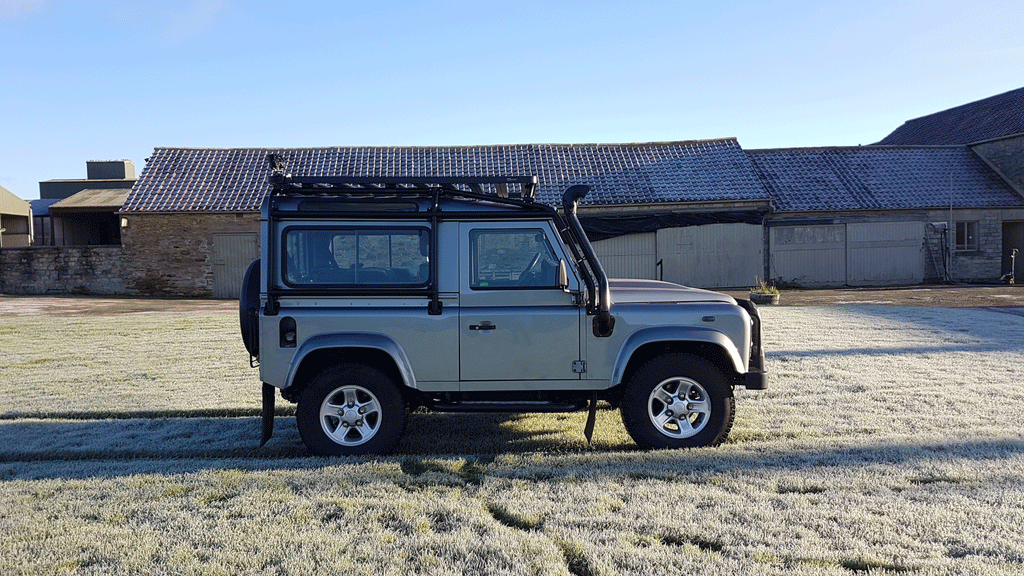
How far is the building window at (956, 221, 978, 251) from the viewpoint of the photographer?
26.0m

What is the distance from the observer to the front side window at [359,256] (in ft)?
18.8

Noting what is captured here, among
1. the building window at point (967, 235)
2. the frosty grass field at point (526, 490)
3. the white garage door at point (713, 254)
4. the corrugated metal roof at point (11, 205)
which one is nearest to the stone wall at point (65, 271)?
the corrugated metal roof at point (11, 205)

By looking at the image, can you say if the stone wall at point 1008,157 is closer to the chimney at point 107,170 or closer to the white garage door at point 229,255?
the white garage door at point 229,255

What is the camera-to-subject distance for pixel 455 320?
18.7 ft

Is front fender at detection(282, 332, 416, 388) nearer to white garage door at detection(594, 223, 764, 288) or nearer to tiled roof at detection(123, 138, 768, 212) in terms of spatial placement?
white garage door at detection(594, 223, 764, 288)

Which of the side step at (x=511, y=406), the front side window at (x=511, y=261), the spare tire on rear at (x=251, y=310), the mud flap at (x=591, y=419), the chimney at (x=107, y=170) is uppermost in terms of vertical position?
the chimney at (x=107, y=170)

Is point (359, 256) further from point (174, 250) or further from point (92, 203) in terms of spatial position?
point (92, 203)

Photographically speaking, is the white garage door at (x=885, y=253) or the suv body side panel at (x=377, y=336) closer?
the suv body side panel at (x=377, y=336)

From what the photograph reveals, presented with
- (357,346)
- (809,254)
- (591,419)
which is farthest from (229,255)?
(591,419)

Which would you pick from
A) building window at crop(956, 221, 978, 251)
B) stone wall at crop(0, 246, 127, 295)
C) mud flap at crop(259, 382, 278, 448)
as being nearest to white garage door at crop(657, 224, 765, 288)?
building window at crop(956, 221, 978, 251)

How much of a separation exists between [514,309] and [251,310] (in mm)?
2001

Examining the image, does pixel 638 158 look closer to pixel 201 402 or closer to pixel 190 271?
pixel 190 271

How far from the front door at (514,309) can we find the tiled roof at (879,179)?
68.9ft

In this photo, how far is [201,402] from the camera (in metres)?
7.92
